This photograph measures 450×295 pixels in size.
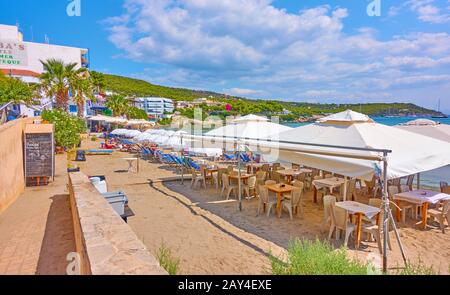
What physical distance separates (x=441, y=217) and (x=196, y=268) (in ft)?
17.4

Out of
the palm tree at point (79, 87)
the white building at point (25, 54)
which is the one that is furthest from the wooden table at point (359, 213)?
the white building at point (25, 54)

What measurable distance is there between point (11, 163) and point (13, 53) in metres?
39.3

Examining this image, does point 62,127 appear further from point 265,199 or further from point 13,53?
point 13,53

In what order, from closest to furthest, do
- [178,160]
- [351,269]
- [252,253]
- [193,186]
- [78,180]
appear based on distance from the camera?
1. [351,269]
2. [252,253]
3. [78,180]
4. [193,186]
5. [178,160]

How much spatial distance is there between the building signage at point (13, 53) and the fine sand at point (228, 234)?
1552 inches

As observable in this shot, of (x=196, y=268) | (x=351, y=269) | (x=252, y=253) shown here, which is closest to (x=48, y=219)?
(x=196, y=268)

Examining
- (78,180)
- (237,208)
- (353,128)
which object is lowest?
(237,208)

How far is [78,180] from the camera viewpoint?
5699 millimetres

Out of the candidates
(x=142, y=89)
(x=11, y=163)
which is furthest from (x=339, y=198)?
(x=142, y=89)

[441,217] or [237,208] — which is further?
[237,208]

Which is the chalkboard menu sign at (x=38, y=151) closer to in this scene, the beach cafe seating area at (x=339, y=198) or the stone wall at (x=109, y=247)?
the beach cafe seating area at (x=339, y=198)

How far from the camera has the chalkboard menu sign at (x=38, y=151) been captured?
31.9 ft
